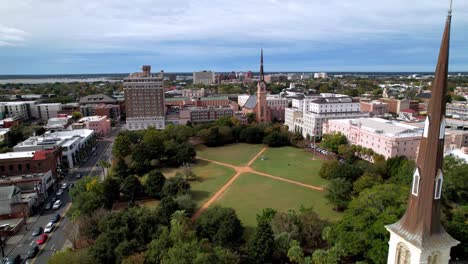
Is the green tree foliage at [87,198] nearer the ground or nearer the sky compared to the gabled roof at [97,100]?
nearer the ground

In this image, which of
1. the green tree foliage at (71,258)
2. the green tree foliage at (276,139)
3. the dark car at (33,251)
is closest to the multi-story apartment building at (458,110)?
the green tree foliage at (276,139)

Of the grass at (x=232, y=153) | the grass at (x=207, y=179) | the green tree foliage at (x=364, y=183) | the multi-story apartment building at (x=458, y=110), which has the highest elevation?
the multi-story apartment building at (x=458, y=110)

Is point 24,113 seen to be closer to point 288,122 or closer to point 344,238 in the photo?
point 288,122

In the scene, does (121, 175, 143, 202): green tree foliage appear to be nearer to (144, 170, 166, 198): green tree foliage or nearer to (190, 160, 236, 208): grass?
(144, 170, 166, 198): green tree foliage

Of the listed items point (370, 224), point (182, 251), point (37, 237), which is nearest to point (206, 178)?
point (37, 237)

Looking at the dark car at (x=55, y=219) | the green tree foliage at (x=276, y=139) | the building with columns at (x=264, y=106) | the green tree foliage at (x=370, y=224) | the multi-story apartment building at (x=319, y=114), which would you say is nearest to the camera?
the green tree foliage at (x=370, y=224)

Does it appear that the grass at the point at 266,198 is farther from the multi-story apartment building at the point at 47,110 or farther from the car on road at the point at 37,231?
the multi-story apartment building at the point at 47,110

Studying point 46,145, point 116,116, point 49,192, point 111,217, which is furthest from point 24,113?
point 111,217
